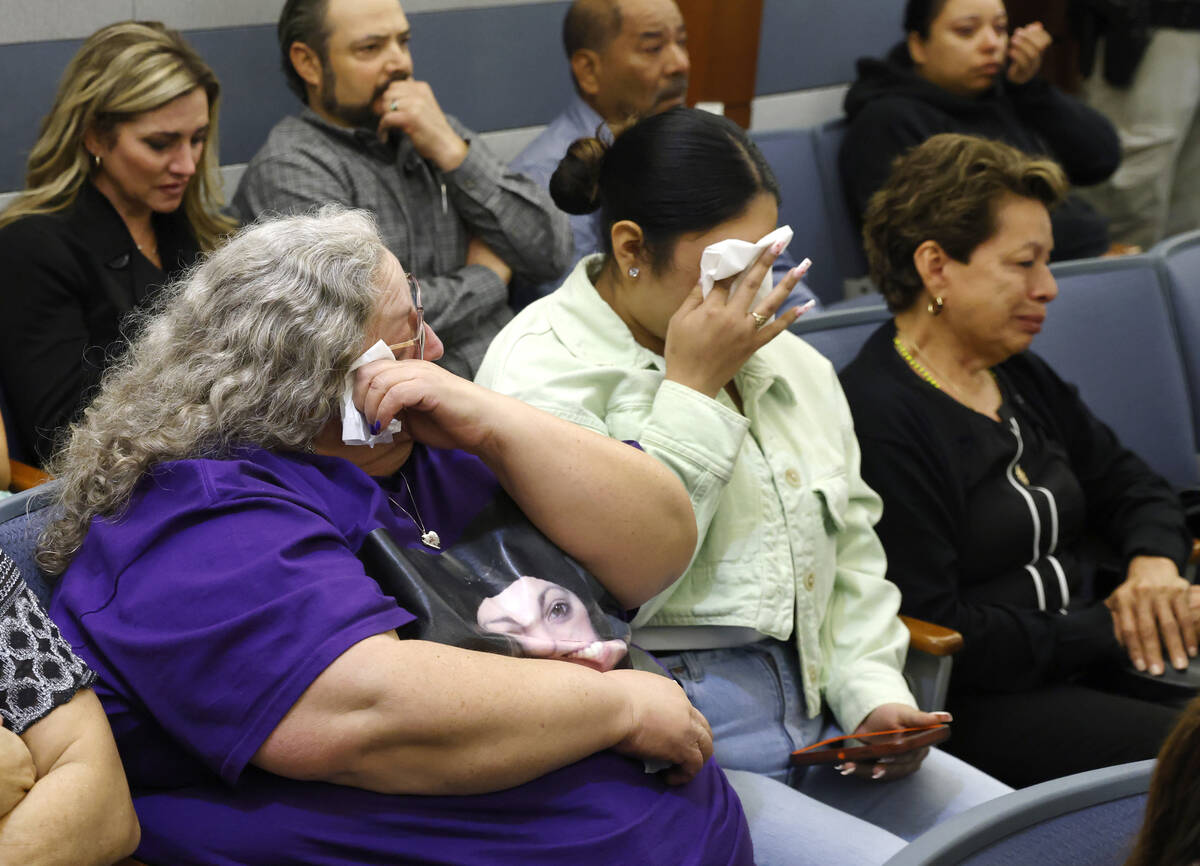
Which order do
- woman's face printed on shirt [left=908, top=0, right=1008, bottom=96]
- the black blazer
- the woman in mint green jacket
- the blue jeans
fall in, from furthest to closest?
1. woman's face printed on shirt [left=908, top=0, right=1008, bottom=96]
2. the black blazer
3. the woman in mint green jacket
4. the blue jeans

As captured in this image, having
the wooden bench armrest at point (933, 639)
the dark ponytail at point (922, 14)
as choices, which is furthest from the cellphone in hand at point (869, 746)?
the dark ponytail at point (922, 14)

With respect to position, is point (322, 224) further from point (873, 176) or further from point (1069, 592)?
point (873, 176)

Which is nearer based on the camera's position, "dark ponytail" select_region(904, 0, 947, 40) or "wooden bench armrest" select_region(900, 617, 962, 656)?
"wooden bench armrest" select_region(900, 617, 962, 656)

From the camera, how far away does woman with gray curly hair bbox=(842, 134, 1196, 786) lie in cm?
206

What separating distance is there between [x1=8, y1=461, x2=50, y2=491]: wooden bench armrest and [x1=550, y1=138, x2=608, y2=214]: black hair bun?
937mm

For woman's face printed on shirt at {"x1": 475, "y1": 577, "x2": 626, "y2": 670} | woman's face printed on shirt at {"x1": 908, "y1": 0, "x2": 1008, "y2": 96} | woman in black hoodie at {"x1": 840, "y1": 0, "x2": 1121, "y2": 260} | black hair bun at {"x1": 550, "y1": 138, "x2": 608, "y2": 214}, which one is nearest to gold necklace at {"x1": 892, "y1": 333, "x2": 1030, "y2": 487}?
black hair bun at {"x1": 550, "y1": 138, "x2": 608, "y2": 214}

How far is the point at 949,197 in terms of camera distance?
230cm

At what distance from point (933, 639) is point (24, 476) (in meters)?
1.46

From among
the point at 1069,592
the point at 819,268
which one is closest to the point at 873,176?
the point at 819,268

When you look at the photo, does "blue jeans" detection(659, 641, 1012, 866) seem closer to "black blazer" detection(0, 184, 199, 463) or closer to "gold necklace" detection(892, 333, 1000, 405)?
"gold necklace" detection(892, 333, 1000, 405)

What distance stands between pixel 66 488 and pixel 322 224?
0.40 m

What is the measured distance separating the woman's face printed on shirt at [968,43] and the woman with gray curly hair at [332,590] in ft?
10.4

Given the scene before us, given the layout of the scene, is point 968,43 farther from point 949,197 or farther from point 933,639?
point 933,639

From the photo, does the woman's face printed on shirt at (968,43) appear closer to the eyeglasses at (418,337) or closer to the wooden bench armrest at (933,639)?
the wooden bench armrest at (933,639)
